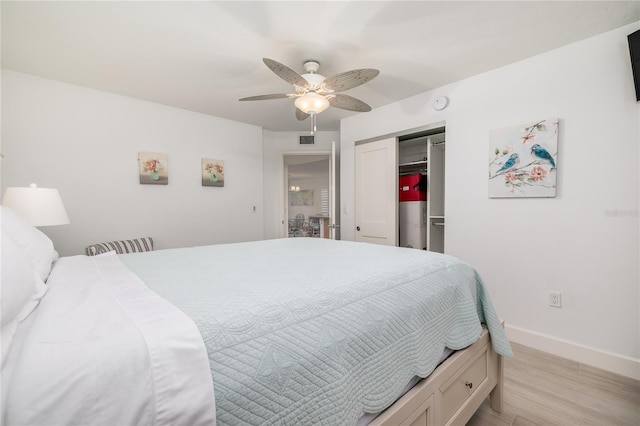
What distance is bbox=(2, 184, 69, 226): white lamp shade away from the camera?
1977 mm

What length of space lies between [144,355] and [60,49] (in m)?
2.75

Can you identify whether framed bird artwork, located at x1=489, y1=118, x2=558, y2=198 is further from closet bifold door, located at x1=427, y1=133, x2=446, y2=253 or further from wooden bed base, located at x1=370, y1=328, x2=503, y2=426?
wooden bed base, located at x1=370, y1=328, x2=503, y2=426

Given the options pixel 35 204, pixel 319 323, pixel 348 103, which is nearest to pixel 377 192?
pixel 348 103

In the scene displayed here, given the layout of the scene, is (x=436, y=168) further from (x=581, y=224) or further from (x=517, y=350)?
(x=517, y=350)

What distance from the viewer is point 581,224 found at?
210 cm

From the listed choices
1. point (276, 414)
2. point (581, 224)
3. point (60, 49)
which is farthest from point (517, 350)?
point (60, 49)

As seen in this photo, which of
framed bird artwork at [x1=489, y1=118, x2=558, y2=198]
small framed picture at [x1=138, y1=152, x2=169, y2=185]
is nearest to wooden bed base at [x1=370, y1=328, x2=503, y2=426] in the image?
framed bird artwork at [x1=489, y1=118, x2=558, y2=198]

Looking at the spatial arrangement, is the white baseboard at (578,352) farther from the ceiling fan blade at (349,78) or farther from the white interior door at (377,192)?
the ceiling fan blade at (349,78)

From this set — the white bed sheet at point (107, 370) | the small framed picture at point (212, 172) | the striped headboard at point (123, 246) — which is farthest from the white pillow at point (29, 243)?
the small framed picture at point (212, 172)

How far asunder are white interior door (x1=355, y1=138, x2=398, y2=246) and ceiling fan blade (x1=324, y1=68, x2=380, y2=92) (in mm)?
1451

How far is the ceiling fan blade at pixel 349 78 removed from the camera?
1.89 metres

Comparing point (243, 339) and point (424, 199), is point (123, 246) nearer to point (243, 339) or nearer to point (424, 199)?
point (243, 339)

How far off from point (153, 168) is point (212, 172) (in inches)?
27.5

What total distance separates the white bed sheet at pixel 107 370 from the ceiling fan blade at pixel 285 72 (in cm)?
159
